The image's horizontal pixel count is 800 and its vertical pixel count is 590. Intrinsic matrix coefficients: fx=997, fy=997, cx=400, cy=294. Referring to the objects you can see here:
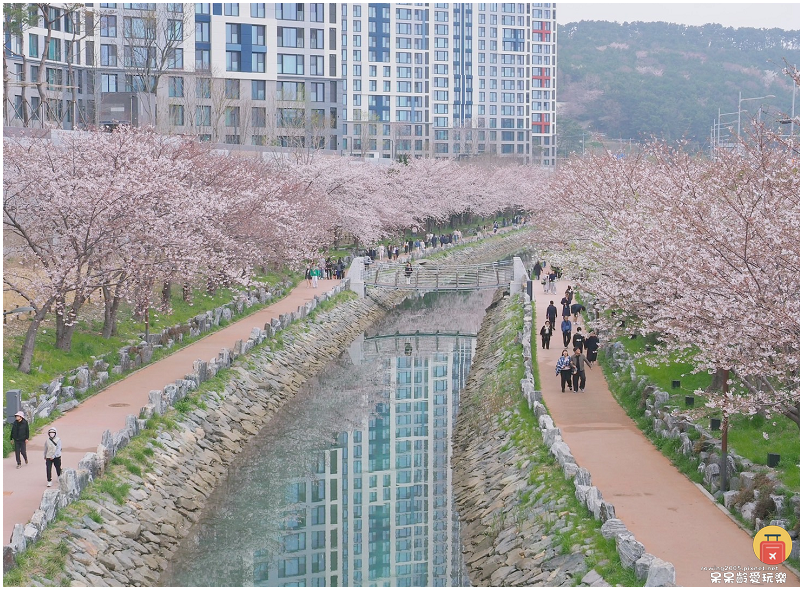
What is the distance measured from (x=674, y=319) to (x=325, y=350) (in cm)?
2669

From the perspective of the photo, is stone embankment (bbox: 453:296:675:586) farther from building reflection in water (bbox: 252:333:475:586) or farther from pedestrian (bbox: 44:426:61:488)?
pedestrian (bbox: 44:426:61:488)

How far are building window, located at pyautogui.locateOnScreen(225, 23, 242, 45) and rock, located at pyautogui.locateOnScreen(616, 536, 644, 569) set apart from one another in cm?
7765

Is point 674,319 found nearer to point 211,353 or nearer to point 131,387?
point 131,387

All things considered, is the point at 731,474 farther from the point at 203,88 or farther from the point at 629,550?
the point at 203,88

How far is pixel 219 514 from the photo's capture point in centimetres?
2553

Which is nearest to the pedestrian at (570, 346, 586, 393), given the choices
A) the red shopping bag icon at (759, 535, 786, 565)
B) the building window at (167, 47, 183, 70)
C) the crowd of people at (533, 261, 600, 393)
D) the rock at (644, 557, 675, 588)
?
the crowd of people at (533, 261, 600, 393)

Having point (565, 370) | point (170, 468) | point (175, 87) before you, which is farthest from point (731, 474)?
point (175, 87)

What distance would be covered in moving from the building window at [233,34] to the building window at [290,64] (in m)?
6.01

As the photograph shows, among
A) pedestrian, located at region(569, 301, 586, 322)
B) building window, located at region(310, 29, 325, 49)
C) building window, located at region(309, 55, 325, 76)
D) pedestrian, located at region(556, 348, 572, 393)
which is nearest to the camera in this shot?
pedestrian, located at region(556, 348, 572, 393)

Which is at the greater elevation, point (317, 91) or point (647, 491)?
point (317, 91)

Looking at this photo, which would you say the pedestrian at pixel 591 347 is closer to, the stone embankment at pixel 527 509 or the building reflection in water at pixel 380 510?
the stone embankment at pixel 527 509

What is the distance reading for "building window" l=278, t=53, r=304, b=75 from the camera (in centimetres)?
9362

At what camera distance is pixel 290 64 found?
9469 centimetres

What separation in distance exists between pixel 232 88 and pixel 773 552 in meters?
74.6
